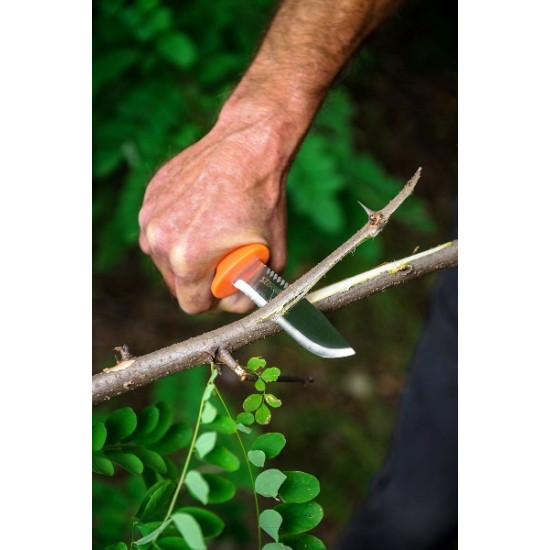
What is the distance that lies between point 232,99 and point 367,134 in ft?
9.28

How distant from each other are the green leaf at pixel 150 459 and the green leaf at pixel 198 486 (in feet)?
1.37

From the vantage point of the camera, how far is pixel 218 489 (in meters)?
1.11

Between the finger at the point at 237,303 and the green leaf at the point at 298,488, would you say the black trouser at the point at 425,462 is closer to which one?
the finger at the point at 237,303

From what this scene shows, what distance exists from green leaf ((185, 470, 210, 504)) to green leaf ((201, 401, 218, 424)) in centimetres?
9

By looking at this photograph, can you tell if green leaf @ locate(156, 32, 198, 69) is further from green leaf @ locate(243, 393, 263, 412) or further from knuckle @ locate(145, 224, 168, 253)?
green leaf @ locate(243, 393, 263, 412)

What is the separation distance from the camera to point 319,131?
10.1ft

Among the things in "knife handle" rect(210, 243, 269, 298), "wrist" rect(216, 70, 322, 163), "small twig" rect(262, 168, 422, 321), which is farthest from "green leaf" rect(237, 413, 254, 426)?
"wrist" rect(216, 70, 322, 163)

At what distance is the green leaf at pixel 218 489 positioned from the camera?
1.10 metres

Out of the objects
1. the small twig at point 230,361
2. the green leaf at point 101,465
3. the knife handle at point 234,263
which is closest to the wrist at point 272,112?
the knife handle at point 234,263

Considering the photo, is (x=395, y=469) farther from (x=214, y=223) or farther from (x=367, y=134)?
(x=367, y=134)

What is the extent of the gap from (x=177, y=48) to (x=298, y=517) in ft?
6.66

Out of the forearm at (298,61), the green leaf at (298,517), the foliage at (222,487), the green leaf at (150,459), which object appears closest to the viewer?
the foliage at (222,487)
